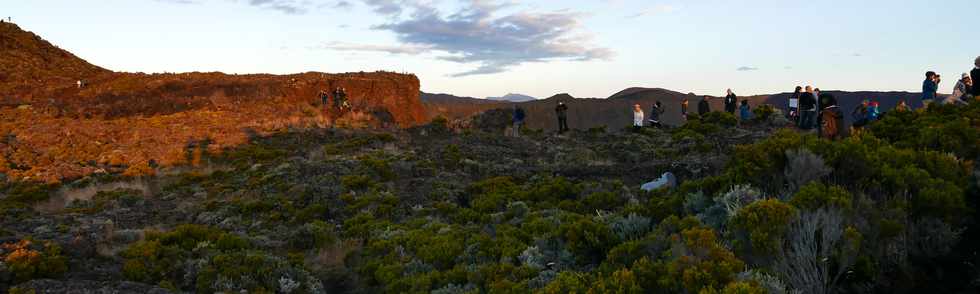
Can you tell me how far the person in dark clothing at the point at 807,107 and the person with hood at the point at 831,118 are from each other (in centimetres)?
325

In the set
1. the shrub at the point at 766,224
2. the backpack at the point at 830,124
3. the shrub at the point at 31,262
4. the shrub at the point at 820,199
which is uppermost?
the backpack at the point at 830,124

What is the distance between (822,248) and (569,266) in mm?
2232

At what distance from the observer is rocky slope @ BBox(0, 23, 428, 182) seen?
19109mm

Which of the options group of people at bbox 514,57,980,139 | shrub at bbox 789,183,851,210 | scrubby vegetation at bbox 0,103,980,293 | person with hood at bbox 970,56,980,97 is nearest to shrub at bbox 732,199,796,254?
scrubby vegetation at bbox 0,103,980,293

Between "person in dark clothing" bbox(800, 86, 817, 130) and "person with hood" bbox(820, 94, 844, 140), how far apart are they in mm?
3247

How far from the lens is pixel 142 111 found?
28312 millimetres

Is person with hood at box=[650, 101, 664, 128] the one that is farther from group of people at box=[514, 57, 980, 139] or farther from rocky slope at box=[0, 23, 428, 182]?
rocky slope at box=[0, 23, 428, 182]

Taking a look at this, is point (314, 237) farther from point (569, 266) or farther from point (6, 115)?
point (6, 115)

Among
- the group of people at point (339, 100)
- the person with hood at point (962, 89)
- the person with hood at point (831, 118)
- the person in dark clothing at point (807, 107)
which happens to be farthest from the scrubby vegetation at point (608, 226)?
the group of people at point (339, 100)

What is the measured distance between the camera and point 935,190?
5.50 meters

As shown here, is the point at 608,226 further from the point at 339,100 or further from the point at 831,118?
the point at 339,100

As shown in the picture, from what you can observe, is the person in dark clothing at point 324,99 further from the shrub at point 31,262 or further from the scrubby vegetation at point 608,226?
the shrub at point 31,262

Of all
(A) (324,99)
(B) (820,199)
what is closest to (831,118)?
(B) (820,199)

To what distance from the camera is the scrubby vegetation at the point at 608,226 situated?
15.5 feet
